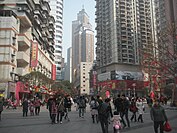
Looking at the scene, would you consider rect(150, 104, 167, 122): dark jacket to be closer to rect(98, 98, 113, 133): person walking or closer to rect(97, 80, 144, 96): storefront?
rect(98, 98, 113, 133): person walking

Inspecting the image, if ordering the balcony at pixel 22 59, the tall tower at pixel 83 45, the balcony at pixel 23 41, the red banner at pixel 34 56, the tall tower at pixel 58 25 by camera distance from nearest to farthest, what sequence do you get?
the balcony at pixel 22 59 → the balcony at pixel 23 41 → the red banner at pixel 34 56 → the tall tower at pixel 58 25 → the tall tower at pixel 83 45

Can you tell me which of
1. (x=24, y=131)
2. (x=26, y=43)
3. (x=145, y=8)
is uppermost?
(x=145, y=8)

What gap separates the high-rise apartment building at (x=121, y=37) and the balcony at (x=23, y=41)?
153 ft

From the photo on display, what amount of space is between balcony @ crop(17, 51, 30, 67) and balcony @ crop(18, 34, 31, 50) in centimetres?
190

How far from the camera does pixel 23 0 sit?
39312 mm

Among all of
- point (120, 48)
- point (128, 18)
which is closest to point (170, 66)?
point (120, 48)

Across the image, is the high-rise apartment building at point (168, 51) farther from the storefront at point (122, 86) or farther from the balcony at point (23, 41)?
the storefront at point (122, 86)

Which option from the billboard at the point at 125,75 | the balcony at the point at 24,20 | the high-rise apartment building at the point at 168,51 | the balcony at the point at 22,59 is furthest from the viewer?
the billboard at the point at 125,75

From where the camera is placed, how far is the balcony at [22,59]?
35.6m

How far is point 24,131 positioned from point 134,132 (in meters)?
4.90

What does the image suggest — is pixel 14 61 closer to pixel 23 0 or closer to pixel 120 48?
pixel 23 0

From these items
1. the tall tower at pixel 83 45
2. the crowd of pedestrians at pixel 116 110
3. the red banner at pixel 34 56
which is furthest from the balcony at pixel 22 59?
the tall tower at pixel 83 45

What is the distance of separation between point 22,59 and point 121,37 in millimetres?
54853

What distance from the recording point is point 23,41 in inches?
1421
